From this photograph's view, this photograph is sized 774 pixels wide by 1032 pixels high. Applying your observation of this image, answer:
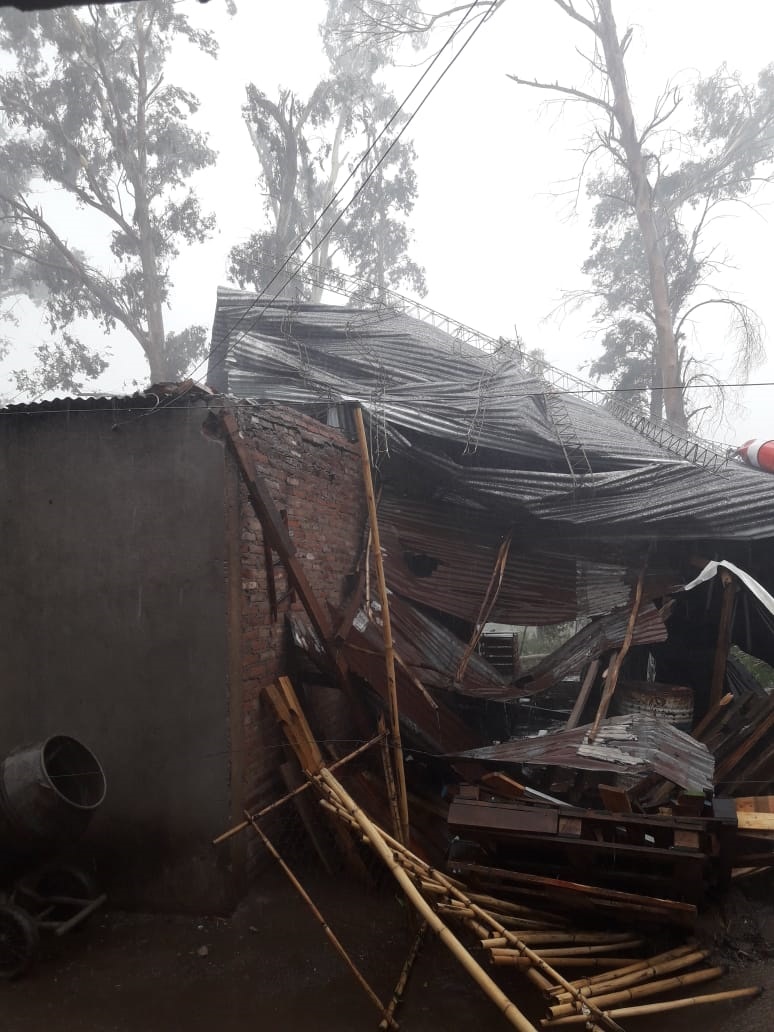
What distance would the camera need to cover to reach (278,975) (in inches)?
166

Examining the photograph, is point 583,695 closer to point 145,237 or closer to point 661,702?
point 661,702

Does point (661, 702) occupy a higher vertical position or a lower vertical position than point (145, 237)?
lower

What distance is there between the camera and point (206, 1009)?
156 inches

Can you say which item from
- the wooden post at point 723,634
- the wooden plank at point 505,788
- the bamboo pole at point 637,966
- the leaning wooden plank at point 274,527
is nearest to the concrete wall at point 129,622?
the leaning wooden plank at point 274,527

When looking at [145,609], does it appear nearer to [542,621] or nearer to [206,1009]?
[206,1009]

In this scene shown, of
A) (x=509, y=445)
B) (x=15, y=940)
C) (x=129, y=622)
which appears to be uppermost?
(x=509, y=445)

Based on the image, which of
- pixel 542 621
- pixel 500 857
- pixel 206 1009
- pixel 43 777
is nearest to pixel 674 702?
pixel 542 621

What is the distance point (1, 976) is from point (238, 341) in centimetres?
717

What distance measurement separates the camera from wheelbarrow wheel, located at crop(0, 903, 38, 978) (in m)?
4.14

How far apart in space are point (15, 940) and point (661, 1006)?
3.79m

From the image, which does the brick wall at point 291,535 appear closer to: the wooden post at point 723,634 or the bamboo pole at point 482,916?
the bamboo pole at point 482,916

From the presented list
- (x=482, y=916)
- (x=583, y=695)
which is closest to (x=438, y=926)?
(x=482, y=916)

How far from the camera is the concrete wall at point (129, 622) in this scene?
4867 mm

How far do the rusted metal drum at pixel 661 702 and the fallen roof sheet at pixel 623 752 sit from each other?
111cm
